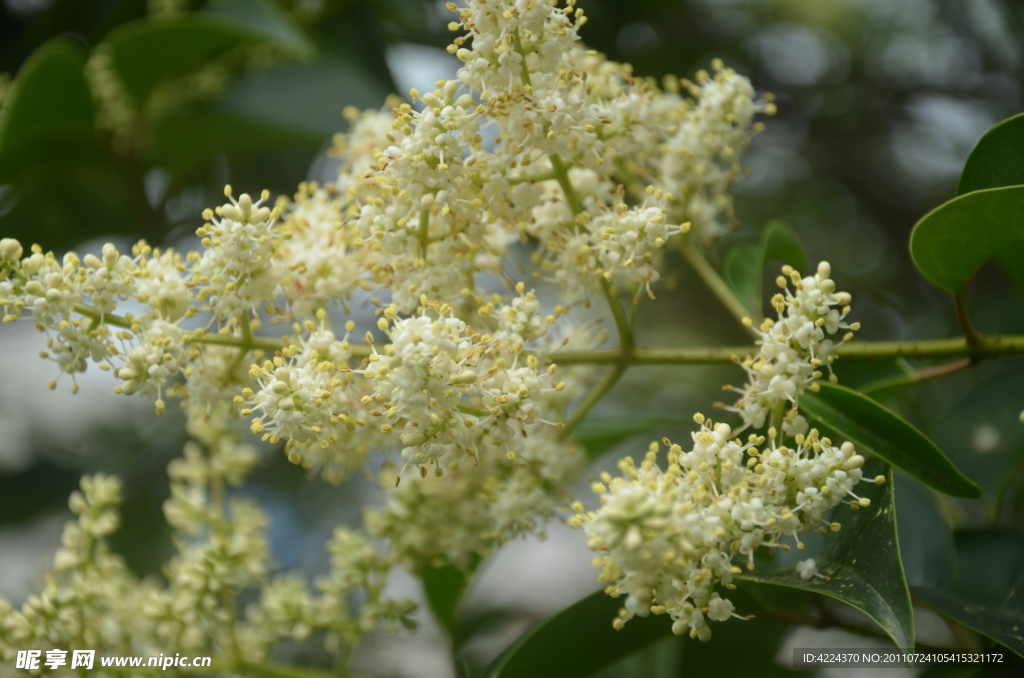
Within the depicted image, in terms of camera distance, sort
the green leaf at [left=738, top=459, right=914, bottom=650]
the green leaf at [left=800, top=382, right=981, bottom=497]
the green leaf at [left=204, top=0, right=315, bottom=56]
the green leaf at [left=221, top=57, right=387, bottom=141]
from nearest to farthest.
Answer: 1. the green leaf at [left=738, top=459, right=914, bottom=650]
2. the green leaf at [left=800, top=382, right=981, bottom=497]
3. the green leaf at [left=204, top=0, right=315, bottom=56]
4. the green leaf at [left=221, top=57, right=387, bottom=141]

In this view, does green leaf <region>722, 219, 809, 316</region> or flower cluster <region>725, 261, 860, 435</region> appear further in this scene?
green leaf <region>722, 219, 809, 316</region>

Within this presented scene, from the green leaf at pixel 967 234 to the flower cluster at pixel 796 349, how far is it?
147 millimetres

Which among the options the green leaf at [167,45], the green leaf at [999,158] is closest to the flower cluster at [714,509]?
the green leaf at [999,158]

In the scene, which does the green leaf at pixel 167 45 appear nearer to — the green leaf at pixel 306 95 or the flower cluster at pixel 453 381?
the green leaf at pixel 306 95

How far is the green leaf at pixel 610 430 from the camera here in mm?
1404

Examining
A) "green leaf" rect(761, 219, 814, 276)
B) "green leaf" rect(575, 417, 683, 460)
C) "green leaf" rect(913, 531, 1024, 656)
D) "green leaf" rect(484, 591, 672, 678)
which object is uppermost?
"green leaf" rect(761, 219, 814, 276)

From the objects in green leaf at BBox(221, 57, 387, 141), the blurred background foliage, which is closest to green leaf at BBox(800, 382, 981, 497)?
the blurred background foliage

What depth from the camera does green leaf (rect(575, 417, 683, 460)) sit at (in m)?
1.40

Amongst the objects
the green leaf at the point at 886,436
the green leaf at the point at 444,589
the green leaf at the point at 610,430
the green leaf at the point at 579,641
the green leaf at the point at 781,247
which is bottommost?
the green leaf at the point at 444,589

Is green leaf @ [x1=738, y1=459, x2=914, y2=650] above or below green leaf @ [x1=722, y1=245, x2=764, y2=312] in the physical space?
below

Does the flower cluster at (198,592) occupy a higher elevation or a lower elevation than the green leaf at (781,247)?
lower

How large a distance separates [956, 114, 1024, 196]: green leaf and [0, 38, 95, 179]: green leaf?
5.17ft

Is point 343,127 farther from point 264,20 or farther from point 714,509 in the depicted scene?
point 714,509

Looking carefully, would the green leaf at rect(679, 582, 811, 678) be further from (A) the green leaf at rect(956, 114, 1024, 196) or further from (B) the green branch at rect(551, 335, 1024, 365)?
(A) the green leaf at rect(956, 114, 1024, 196)
